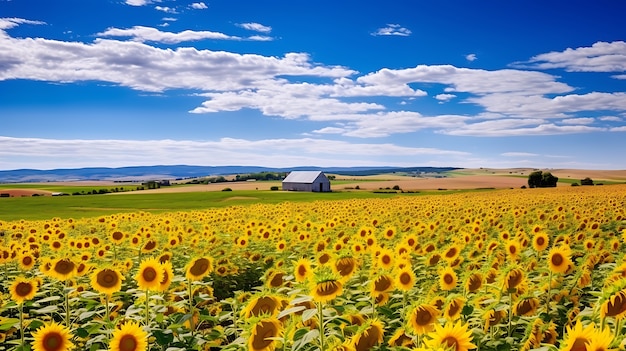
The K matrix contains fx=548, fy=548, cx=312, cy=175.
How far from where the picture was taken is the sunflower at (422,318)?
457 centimetres

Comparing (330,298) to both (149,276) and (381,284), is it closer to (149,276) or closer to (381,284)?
(381,284)

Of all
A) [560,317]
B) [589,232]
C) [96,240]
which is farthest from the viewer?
[96,240]

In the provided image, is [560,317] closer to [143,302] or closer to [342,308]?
[342,308]

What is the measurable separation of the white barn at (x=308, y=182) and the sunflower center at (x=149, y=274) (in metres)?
98.9

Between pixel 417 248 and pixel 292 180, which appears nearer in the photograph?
pixel 417 248

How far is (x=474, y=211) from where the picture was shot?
17172 millimetres

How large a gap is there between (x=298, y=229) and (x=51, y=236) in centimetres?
567

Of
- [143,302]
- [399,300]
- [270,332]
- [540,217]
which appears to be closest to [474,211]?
[540,217]

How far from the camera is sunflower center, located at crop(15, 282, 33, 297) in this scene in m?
6.60

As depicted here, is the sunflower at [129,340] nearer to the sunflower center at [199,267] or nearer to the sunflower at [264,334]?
the sunflower at [264,334]

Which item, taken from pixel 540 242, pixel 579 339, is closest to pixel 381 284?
pixel 579 339

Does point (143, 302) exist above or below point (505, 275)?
below

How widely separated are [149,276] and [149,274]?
2 cm

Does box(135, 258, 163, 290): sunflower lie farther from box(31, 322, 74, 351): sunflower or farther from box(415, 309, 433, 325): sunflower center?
box(415, 309, 433, 325): sunflower center
